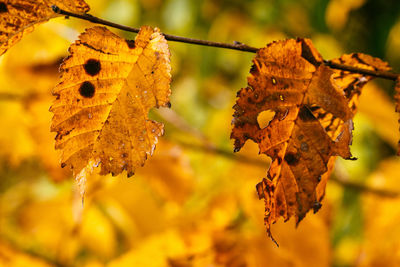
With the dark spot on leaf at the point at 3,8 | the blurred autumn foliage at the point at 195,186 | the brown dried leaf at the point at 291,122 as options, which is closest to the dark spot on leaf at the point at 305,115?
the brown dried leaf at the point at 291,122

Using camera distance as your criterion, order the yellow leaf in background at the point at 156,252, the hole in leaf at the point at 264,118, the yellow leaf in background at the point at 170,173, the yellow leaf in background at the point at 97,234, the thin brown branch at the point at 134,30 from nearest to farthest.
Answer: the thin brown branch at the point at 134,30
the yellow leaf in background at the point at 156,252
the yellow leaf in background at the point at 170,173
the hole in leaf at the point at 264,118
the yellow leaf in background at the point at 97,234

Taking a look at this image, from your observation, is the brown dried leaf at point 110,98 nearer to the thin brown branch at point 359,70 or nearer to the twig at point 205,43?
the twig at point 205,43

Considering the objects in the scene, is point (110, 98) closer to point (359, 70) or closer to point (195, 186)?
point (359, 70)

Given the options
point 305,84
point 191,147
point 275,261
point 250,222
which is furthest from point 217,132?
point 305,84

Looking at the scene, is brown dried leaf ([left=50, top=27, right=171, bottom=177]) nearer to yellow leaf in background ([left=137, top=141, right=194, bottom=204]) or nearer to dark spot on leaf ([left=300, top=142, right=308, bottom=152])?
dark spot on leaf ([left=300, top=142, right=308, bottom=152])

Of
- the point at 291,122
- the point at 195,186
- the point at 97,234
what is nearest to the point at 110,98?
the point at 291,122

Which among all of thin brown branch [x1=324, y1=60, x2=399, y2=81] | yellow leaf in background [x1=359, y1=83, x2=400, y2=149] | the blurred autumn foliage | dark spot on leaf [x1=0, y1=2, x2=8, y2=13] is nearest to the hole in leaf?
the blurred autumn foliage
